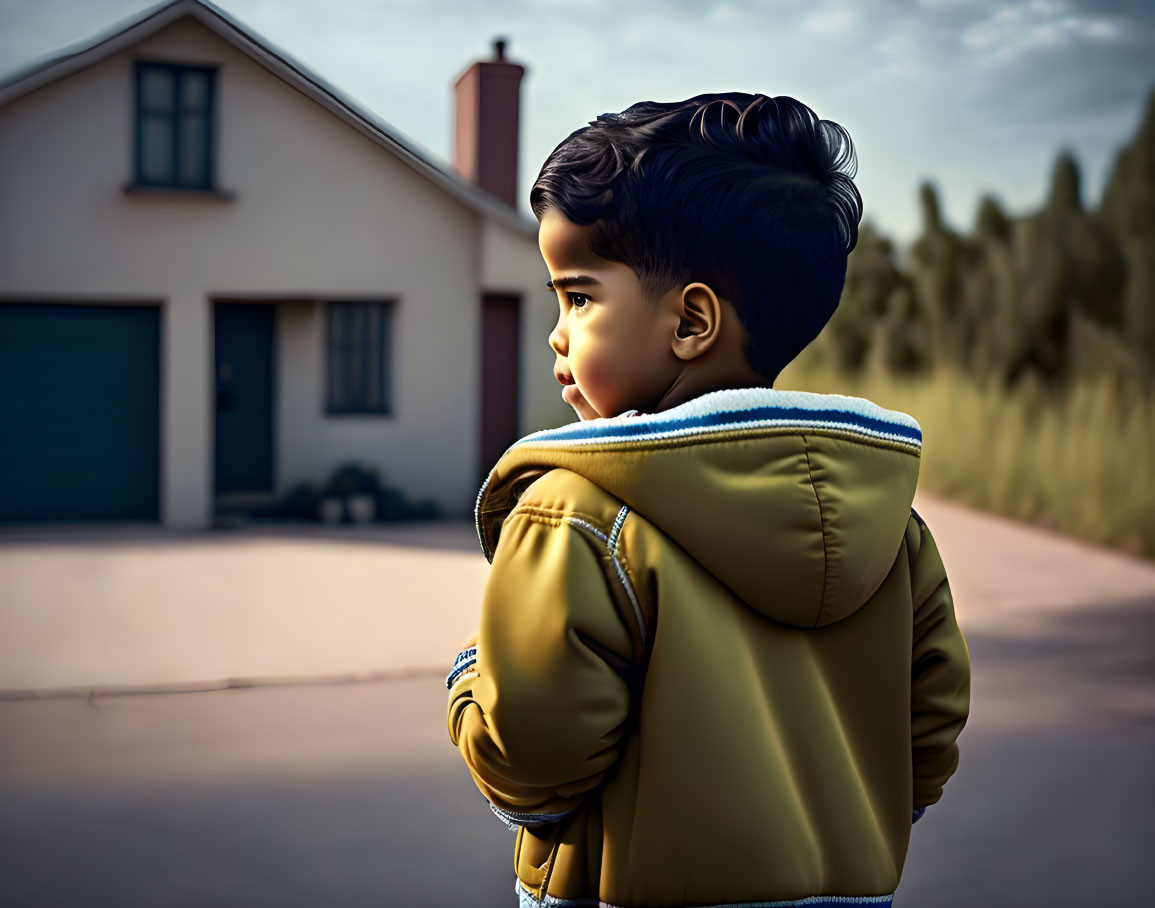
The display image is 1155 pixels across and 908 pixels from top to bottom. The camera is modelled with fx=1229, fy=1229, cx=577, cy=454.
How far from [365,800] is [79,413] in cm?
926

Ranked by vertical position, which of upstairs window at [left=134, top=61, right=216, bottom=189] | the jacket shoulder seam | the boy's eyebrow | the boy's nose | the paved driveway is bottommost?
the paved driveway

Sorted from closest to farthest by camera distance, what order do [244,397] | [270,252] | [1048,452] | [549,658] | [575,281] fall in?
[549,658]
[575,281]
[1048,452]
[270,252]
[244,397]

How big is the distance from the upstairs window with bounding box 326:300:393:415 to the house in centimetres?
2

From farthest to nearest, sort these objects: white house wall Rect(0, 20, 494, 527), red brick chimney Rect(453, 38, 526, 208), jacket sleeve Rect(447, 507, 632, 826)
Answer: red brick chimney Rect(453, 38, 526, 208)
white house wall Rect(0, 20, 494, 527)
jacket sleeve Rect(447, 507, 632, 826)

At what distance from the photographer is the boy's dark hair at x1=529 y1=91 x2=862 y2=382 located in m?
1.05

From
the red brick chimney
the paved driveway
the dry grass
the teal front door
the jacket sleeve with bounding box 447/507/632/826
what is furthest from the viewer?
the red brick chimney

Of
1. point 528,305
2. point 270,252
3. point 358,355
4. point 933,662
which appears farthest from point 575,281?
point 358,355

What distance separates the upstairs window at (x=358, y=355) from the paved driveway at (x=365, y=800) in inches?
290

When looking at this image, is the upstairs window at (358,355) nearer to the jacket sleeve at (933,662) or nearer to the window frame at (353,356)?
the window frame at (353,356)

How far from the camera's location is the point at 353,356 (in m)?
12.9

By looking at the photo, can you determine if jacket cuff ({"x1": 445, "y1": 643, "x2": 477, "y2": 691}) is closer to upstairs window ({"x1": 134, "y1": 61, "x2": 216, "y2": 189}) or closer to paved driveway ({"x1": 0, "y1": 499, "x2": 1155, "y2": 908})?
paved driveway ({"x1": 0, "y1": 499, "x2": 1155, "y2": 908})

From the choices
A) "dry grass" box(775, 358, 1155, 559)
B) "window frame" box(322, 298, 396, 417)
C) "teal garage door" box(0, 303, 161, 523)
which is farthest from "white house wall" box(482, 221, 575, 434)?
"dry grass" box(775, 358, 1155, 559)

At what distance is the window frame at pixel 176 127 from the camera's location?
11.3 metres

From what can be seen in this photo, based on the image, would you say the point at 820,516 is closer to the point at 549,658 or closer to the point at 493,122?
the point at 549,658
